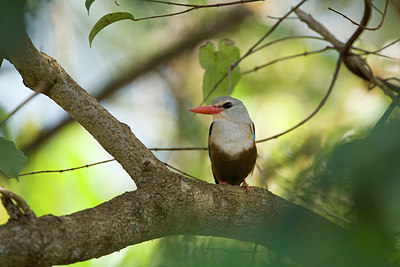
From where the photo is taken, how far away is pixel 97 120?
8.04 ft

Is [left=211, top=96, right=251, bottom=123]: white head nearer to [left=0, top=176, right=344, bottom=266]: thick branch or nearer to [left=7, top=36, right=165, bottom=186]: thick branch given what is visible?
[left=0, top=176, right=344, bottom=266]: thick branch

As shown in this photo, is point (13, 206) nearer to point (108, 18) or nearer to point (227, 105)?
point (108, 18)

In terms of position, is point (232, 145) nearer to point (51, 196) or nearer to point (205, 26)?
point (51, 196)

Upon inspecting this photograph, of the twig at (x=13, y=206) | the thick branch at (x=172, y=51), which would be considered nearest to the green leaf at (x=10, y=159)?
the twig at (x=13, y=206)

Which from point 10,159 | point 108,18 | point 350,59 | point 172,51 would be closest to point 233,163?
point 350,59

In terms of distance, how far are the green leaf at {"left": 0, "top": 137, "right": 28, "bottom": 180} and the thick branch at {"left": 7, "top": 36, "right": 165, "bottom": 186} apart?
21.8 inches

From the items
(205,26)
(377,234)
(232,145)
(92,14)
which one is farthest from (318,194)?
(205,26)

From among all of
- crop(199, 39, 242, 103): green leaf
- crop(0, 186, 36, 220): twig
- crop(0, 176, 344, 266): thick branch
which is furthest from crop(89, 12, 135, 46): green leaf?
crop(199, 39, 242, 103): green leaf

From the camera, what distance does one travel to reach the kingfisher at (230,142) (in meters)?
3.68

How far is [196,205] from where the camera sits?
7.70 ft

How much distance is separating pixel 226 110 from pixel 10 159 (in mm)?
2344

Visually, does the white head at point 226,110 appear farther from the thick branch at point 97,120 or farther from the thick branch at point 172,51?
the thick branch at point 172,51

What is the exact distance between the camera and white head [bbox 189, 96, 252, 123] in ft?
12.8

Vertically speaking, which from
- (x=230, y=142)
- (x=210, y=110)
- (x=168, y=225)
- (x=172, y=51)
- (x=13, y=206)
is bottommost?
(x=13, y=206)
